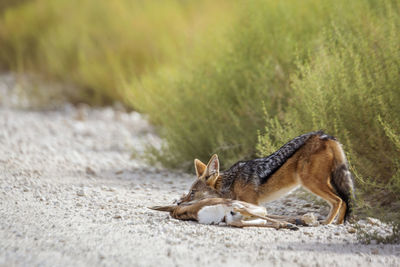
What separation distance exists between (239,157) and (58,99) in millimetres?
8147

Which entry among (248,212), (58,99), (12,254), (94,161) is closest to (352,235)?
(248,212)

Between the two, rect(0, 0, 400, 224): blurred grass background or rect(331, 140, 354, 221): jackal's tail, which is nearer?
rect(331, 140, 354, 221): jackal's tail

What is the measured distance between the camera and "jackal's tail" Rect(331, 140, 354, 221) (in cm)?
414

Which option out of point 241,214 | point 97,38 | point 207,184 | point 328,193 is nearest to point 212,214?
point 241,214

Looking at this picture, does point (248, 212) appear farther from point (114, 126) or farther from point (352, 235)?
point (114, 126)

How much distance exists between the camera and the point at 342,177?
4.16 m

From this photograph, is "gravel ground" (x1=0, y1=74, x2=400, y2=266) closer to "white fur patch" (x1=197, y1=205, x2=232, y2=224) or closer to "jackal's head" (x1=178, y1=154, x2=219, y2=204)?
"white fur patch" (x1=197, y1=205, x2=232, y2=224)

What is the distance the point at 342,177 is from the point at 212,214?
1022 millimetres

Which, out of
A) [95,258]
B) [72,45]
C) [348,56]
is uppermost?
[72,45]

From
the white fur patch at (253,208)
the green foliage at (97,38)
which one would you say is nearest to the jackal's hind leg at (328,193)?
the white fur patch at (253,208)

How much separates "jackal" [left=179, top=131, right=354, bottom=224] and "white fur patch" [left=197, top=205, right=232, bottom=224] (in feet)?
1.38

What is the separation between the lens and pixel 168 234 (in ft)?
12.5

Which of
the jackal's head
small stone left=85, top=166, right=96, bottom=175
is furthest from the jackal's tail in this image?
small stone left=85, top=166, right=96, bottom=175

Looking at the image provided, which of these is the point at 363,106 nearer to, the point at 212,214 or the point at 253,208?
the point at 253,208
